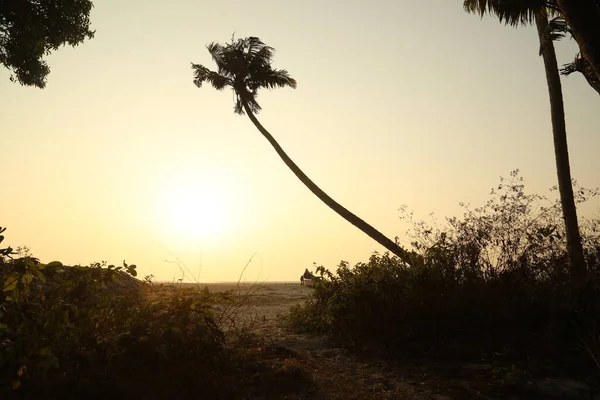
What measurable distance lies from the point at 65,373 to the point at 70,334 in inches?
15.2

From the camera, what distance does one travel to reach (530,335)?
6.86 metres

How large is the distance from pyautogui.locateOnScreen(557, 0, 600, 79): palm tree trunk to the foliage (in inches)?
481

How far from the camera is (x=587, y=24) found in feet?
23.5

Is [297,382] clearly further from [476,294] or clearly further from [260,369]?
[476,294]

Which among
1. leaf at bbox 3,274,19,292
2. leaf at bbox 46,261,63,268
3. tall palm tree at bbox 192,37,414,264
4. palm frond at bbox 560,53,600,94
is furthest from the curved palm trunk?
leaf at bbox 3,274,19,292

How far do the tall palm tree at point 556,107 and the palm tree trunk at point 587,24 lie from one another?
1117 mm

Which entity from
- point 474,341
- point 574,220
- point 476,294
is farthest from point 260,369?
point 574,220

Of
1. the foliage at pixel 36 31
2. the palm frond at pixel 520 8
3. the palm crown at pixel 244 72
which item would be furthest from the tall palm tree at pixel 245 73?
the palm frond at pixel 520 8

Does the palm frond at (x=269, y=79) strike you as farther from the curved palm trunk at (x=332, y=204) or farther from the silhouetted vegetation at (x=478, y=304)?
the silhouetted vegetation at (x=478, y=304)

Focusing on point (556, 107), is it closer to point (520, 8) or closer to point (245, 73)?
point (520, 8)

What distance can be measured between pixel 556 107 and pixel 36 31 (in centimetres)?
1430

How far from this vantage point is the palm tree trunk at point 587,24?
7121mm

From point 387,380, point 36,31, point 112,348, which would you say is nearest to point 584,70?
point 387,380

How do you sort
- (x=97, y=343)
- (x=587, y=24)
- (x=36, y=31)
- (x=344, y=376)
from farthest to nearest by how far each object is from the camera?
(x=36, y=31), (x=587, y=24), (x=344, y=376), (x=97, y=343)
